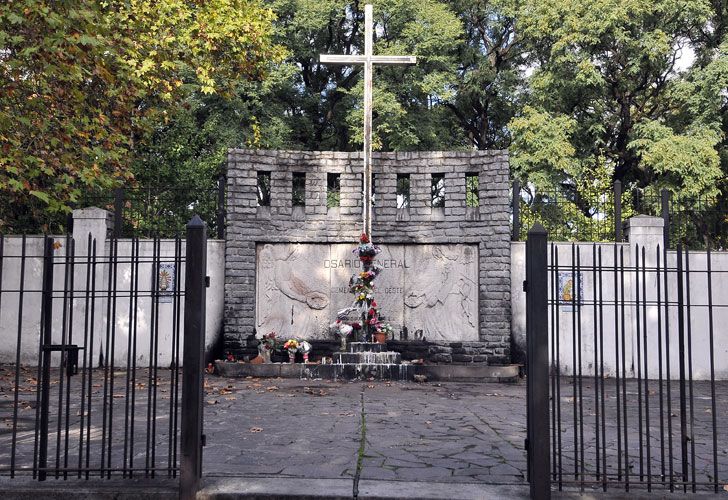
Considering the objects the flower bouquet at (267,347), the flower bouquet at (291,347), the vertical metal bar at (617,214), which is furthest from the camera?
the vertical metal bar at (617,214)

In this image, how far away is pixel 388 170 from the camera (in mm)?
14539

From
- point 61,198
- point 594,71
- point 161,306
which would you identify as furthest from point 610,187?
point 61,198

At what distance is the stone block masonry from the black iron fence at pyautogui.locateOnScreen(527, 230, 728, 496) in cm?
152

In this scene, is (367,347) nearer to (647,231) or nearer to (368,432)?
(368,432)

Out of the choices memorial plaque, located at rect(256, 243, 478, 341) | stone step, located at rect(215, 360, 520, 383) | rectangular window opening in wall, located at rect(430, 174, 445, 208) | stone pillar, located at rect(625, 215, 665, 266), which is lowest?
stone step, located at rect(215, 360, 520, 383)

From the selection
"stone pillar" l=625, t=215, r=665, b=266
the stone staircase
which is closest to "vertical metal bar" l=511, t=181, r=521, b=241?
"stone pillar" l=625, t=215, r=665, b=266

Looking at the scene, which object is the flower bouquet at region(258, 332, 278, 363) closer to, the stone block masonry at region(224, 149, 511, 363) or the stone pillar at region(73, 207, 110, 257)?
the stone block masonry at region(224, 149, 511, 363)

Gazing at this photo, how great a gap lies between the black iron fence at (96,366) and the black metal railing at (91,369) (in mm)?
16

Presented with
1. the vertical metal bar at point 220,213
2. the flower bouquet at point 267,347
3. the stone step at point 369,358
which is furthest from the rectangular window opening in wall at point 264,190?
the stone step at point 369,358

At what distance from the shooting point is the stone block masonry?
1401cm

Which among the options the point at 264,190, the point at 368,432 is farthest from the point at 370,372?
the point at 264,190

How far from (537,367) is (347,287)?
9605 mm

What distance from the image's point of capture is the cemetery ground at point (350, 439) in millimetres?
4965

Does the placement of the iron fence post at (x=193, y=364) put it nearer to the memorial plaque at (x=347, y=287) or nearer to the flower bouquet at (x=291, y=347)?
the flower bouquet at (x=291, y=347)
